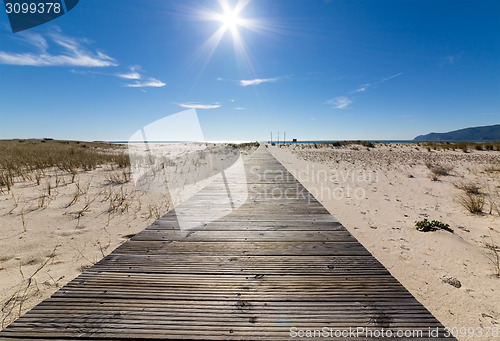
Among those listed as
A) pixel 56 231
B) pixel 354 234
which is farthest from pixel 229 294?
pixel 56 231

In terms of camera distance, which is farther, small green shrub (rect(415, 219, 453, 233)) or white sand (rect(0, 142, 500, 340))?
small green shrub (rect(415, 219, 453, 233))

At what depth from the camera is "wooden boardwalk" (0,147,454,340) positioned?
1255 mm

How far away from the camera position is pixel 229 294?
1.56 meters

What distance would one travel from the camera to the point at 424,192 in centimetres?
A: 686

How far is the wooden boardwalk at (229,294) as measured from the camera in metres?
Answer: 1.25

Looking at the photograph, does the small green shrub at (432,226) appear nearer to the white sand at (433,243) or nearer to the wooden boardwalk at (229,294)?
the white sand at (433,243)

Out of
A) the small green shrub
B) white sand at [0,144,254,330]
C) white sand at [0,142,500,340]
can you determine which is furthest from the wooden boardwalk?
the small green shrub

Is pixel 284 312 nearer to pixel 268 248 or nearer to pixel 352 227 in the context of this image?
pixel 268 248

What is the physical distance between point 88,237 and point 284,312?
3.64 m

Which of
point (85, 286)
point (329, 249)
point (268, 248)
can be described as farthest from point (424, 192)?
point (85, 286)

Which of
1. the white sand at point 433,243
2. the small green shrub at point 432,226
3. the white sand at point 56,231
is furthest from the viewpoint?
the small green shrub at point 432,226

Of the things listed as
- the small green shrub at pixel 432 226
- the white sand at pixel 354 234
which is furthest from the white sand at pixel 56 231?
the small green shrub at pixel 432 226

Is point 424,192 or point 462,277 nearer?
point 462,277

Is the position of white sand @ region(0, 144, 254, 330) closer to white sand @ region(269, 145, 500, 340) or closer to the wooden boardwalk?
the wooden boardwalk
